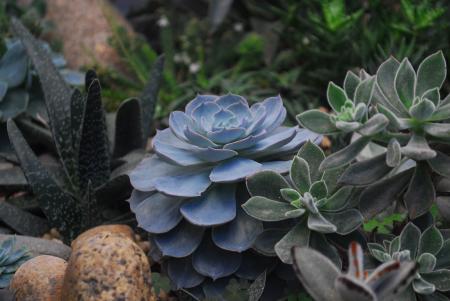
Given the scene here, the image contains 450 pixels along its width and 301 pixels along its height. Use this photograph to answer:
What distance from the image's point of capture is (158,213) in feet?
4.36

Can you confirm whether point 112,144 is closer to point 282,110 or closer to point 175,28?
point 282,110

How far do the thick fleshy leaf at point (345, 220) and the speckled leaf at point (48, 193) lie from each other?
0.75 metres

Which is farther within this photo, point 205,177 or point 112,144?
point 112,144

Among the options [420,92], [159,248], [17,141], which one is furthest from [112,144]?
[420,92]

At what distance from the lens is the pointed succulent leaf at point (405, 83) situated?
1182 millimetres

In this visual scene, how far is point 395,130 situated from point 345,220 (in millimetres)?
220

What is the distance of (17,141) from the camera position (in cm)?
159

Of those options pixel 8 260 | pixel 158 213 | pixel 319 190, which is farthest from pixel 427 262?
pixel 8 260

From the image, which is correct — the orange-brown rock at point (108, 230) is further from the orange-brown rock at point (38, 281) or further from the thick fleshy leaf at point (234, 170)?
the thick fleshy leaf at point (234, 170)

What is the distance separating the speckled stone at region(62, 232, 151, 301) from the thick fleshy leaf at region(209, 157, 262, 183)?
0.75 feet

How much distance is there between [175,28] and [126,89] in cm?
49

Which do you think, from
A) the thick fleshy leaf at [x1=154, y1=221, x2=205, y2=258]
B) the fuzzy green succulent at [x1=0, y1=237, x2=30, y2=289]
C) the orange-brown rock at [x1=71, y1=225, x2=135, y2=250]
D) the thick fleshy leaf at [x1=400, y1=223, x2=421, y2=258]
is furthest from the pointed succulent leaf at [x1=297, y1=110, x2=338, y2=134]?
the fuzzy green succulent at [x1=0, y1=237, x2=30, y2=289]

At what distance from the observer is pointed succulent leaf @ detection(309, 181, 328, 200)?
119 cm

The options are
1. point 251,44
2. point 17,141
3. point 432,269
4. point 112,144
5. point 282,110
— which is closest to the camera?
point 432,269
